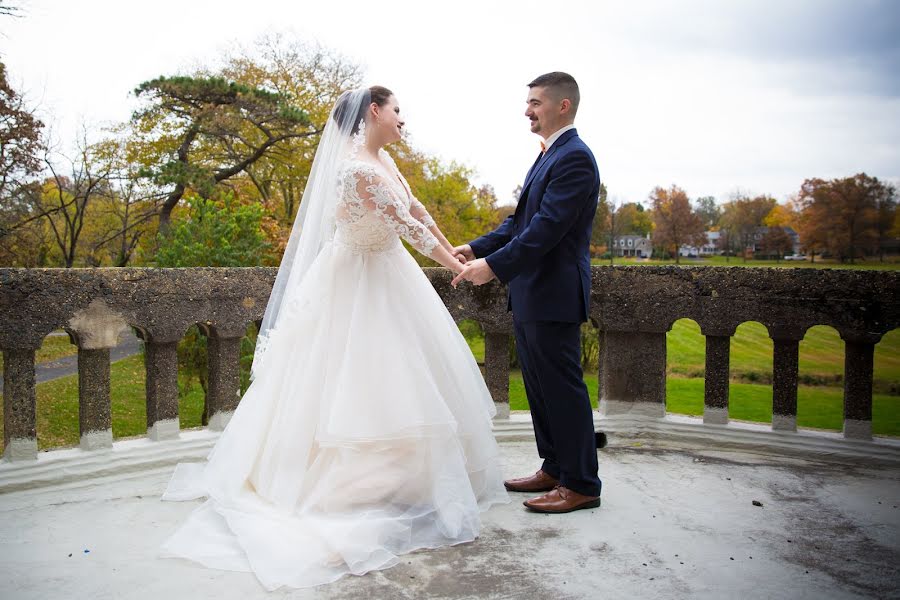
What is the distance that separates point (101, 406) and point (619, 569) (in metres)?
3.10

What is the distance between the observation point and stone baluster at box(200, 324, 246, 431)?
4.17 metres

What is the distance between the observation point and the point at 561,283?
3.34 meters

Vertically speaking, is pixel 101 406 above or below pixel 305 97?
below

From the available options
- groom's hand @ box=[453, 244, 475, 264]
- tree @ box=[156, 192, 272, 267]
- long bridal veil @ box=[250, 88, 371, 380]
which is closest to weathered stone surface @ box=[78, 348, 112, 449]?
long bridal veil @ box=[250, 88, 371, 380]

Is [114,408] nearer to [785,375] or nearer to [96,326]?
[96,326]

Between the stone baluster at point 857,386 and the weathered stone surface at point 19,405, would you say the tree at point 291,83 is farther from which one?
the stone baluster at point 857,386

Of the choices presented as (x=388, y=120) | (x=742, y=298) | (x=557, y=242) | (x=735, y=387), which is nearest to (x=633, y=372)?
(x=742, y=298)

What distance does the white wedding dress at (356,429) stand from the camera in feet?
9.48

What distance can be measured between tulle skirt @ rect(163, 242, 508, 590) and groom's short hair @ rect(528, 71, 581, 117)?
119cm

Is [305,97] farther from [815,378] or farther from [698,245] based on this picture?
[815,378]

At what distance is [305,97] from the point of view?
2322cm

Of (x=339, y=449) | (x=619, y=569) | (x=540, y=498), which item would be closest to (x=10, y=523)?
(x=339, y=449)

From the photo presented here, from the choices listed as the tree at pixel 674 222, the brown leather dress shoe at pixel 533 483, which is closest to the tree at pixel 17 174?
the tree at pixel 674 222

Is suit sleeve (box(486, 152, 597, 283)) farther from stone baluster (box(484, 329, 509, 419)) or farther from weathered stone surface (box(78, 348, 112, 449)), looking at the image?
weathered stone surface (box(78, 348, 112, 449))
